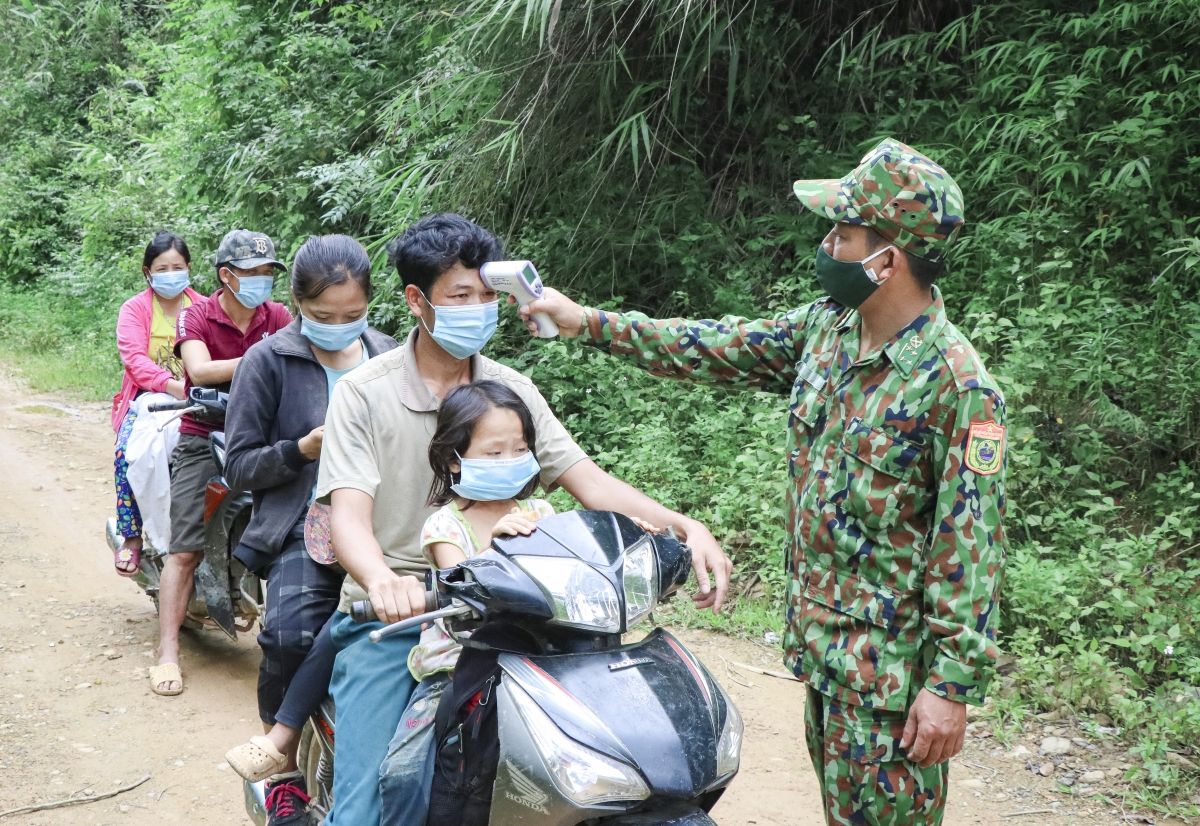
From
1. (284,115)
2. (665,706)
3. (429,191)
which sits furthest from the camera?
(284,115)

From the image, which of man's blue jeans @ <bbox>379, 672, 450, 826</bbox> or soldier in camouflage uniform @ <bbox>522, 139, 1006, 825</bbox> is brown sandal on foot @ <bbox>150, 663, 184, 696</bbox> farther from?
soldier in camouflage uniform @ <bbox>522, 139, 1006, 825</bbox>

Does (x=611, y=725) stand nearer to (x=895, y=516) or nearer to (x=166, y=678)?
(x=895, y=516)

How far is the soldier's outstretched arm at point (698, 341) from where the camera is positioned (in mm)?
3031

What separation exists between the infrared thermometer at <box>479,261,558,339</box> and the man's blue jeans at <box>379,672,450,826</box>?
3.18ft

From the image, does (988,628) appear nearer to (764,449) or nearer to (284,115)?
(764,449)

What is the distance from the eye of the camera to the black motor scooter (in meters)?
2.14

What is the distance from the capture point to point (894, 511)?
255 cm

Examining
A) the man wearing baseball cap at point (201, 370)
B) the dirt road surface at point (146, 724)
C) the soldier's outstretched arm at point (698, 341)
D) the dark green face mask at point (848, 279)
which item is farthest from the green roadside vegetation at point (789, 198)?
the dark green face mask at point (848, 279)

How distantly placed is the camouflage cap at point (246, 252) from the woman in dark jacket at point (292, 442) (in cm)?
103

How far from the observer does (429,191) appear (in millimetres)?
8180

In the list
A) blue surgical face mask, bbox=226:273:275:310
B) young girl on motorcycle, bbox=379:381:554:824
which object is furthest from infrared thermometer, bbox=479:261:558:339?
blue surgical face mask, bbox=226:273:275:310

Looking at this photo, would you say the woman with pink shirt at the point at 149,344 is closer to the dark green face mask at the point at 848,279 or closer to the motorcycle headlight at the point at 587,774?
the dark green face mask at the point at 848,279

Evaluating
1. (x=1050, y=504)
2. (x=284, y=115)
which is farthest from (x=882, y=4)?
(x=284, y=115)

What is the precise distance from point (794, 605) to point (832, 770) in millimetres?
390
